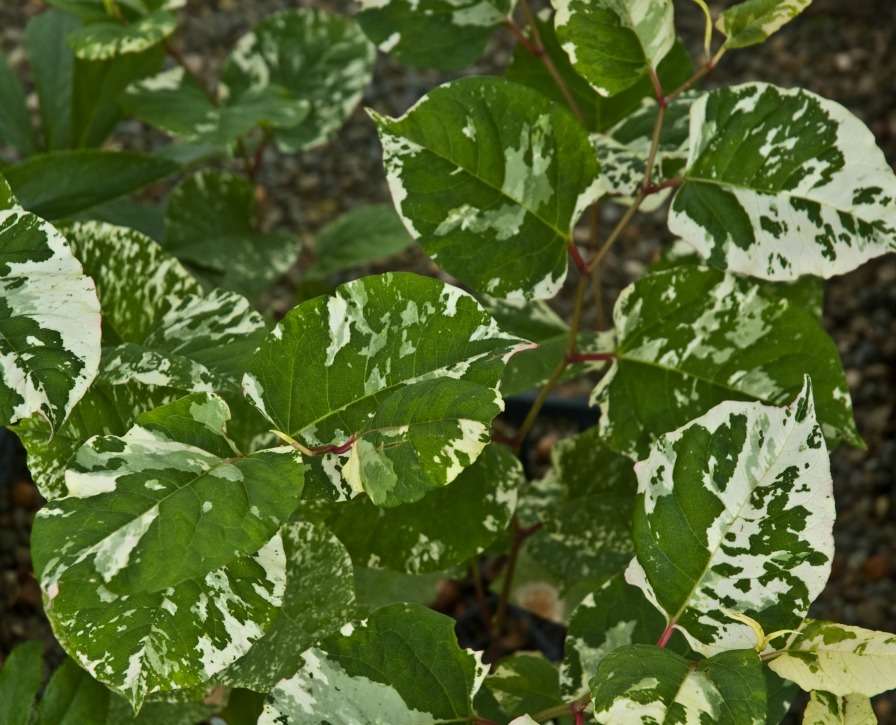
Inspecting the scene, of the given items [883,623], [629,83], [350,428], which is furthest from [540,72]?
[883,623]

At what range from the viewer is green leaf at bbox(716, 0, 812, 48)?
73cm

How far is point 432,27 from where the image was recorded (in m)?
0.94

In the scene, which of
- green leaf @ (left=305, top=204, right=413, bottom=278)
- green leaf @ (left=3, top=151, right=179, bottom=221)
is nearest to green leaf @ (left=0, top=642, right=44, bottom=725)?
green leaf @ (left=3, top=151, right=179, bottom=221)

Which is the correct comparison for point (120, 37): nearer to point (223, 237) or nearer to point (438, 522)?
point (223, 237)

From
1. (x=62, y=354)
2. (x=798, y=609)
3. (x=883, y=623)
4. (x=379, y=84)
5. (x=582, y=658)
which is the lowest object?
(x=883, y=623)

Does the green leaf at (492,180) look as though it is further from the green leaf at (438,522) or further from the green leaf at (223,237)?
the green leaf at (223,237)

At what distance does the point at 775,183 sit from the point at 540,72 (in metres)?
0.30

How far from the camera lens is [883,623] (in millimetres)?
1532

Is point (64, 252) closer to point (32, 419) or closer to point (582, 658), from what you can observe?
point (32, 419)

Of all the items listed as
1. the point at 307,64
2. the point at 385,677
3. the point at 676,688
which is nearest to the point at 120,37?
the point at 307,64

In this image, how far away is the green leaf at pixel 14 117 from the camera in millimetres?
1234

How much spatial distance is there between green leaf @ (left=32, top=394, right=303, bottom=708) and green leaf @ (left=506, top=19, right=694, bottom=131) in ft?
1.59

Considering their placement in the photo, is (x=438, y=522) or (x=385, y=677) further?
(x=438, y=522)

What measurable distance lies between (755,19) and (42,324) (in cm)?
51
